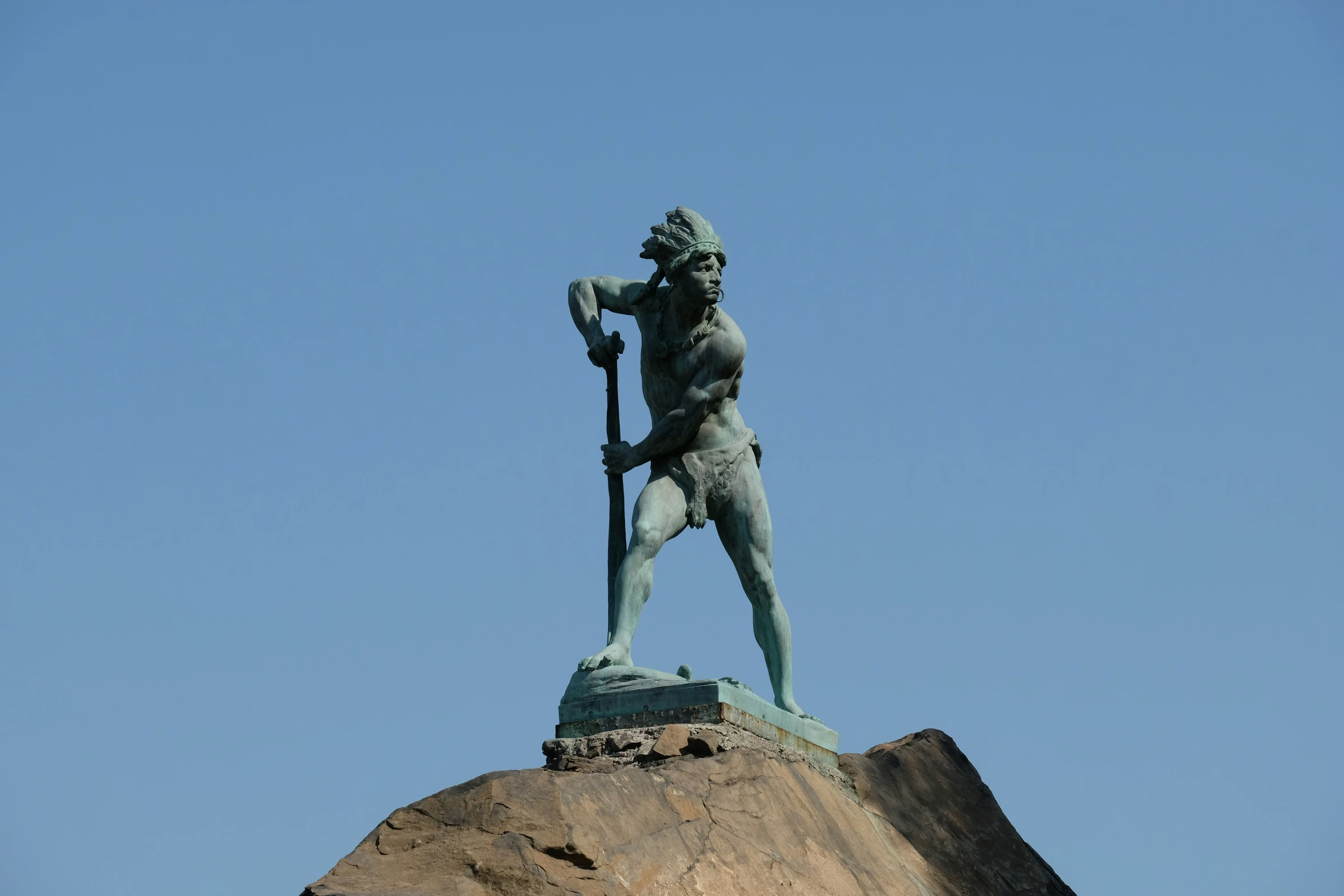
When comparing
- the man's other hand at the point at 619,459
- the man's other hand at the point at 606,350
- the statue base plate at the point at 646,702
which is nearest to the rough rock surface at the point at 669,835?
the statue base plate at the point at 646,702

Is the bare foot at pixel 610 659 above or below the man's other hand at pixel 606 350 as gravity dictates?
below

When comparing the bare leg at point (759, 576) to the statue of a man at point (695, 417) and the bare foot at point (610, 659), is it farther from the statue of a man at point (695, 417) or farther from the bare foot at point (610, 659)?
the bare foot at point (610, 659)

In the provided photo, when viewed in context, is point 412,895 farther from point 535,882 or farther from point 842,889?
point 842,889

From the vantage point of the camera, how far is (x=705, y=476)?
Answer: 8750 mm

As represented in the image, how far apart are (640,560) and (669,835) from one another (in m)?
1.60

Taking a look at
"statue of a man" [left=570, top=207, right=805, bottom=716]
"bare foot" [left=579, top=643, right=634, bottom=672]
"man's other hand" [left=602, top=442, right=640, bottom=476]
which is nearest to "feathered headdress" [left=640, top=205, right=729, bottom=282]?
"statue of a man" [left=570, top=207, right=805, bottom=716]

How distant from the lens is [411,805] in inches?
273

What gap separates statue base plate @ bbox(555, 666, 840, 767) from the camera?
26.0 feet

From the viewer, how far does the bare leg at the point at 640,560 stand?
27.0ft

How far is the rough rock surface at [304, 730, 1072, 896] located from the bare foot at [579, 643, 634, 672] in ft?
1.17

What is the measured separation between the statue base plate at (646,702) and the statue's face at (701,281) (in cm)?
182

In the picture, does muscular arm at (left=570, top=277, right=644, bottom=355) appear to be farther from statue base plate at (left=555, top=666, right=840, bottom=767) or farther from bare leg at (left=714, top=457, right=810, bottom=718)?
statue base plate at (left=555, top=666, right=840, bottom=767)

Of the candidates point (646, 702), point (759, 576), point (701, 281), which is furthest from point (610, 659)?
point (701, 281)

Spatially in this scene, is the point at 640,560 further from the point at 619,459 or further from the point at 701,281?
the point at 701,281
